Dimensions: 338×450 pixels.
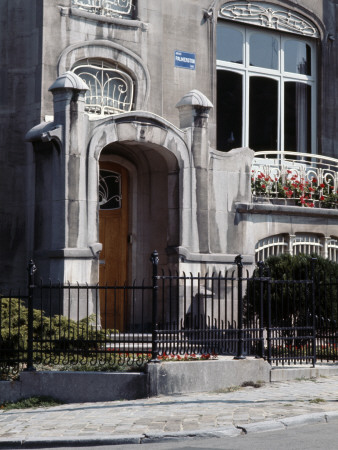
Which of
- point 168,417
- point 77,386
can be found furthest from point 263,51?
point 168,417

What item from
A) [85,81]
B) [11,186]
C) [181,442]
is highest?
[85,81]

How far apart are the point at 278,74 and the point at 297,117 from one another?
3.80 feet

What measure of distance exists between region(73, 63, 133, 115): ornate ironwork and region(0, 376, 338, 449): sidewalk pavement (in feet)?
23.2

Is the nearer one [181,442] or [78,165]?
[181,442]

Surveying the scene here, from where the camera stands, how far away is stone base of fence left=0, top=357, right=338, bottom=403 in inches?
492

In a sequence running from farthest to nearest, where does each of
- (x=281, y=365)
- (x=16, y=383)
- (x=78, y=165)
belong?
(x=78, y=165)
(x=281, y=365)
(x=16, y=383)

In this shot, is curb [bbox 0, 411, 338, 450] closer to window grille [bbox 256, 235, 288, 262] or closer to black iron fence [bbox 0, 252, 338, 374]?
black iron fence [bbox 0, 252, 338, 374]

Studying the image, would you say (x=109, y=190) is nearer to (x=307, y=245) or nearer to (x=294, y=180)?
(x=294, y=180)

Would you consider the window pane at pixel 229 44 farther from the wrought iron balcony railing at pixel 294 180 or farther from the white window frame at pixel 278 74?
the wrought iron balcony railing at pixel 294 180

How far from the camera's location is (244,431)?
991 centimetres

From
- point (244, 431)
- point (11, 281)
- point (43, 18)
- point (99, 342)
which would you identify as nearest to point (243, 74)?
point (43, 18)

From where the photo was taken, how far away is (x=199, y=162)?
17656 millimetres

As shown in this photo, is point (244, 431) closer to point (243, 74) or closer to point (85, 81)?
point (85, 81)

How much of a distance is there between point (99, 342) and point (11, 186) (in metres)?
5.14
